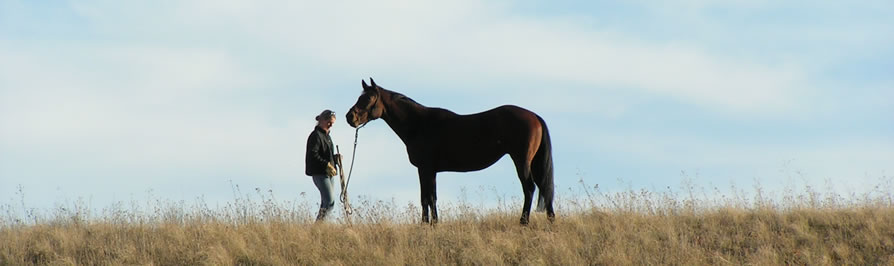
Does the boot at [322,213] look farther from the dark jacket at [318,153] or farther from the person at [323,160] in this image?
the dark jacket at [318,153]

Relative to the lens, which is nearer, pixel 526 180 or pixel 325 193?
pixel 526 180

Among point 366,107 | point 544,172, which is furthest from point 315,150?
point 544,172

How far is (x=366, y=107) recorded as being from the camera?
491 inches

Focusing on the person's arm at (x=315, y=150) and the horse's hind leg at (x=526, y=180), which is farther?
the person's arm at (x=315, y=150)

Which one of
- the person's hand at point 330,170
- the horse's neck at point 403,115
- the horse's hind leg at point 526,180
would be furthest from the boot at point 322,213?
the horse's hind leg at point 526,180

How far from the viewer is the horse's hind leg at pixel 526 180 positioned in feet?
39.4

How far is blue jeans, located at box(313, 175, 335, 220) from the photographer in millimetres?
13102

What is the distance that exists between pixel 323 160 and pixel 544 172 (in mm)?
3248

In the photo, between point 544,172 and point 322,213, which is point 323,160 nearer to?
point 322,213

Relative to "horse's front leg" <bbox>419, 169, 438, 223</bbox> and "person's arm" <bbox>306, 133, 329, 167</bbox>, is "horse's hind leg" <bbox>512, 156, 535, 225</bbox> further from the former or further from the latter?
"person's arm" <bbox>306, 133, 329, 167</bbox>

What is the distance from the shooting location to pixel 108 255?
39.5 feet

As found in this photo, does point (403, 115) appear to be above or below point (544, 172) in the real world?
above

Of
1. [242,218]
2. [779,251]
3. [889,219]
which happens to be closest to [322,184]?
[242,218]

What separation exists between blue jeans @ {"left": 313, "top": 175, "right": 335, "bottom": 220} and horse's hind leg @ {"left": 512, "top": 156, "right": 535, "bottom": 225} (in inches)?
113
